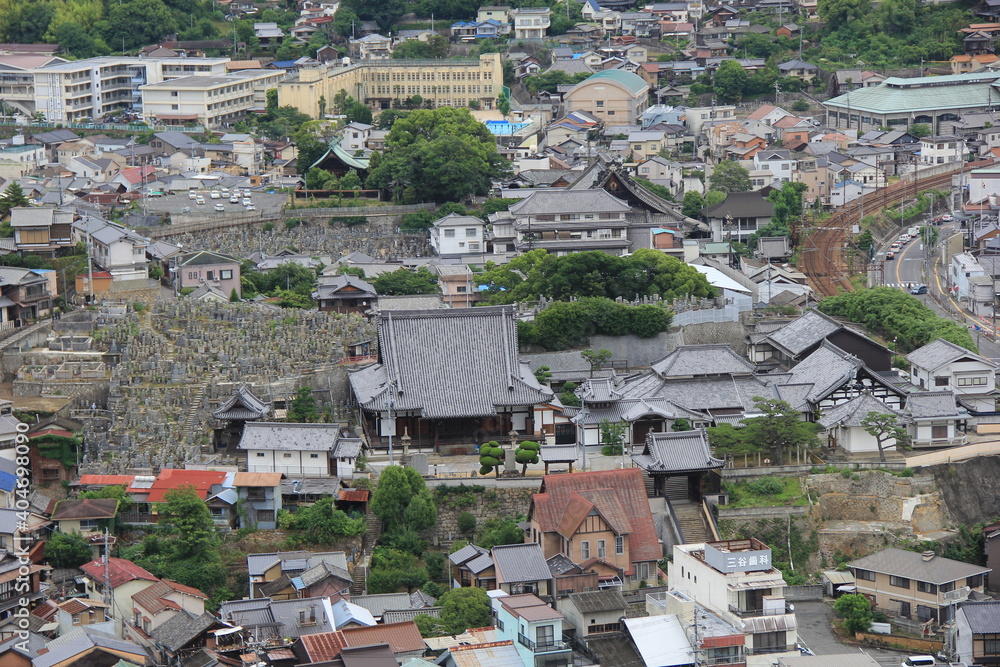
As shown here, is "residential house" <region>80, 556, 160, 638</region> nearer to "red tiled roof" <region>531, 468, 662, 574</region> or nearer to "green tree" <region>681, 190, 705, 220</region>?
"red tiled roof" <region>531, 468, 662, 574</region>

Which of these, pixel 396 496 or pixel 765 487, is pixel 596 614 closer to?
pixel 396 496

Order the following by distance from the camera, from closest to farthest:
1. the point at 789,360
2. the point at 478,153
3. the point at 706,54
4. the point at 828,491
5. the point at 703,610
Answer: the point at 703,610 < the point at 828,491 < the point at 789,360 < the point at 478,153 < the point at 706,54

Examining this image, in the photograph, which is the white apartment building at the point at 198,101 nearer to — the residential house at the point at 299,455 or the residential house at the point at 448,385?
the residential house at the point at 448,385

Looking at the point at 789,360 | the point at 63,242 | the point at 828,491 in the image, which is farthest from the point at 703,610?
the point at 63,242

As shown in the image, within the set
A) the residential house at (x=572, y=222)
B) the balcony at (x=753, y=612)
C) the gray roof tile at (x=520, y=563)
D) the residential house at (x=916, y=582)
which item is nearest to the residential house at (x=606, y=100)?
the residential house at (x=572, y=222)

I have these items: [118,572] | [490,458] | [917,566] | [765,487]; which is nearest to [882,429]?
[765,487]

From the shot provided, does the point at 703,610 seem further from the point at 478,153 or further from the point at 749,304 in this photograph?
the point at 478,153

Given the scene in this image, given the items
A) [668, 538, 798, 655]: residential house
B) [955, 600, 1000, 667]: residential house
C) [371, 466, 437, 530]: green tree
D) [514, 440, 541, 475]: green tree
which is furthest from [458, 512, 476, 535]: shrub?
[955, 600, 1000, 667]: residential house
